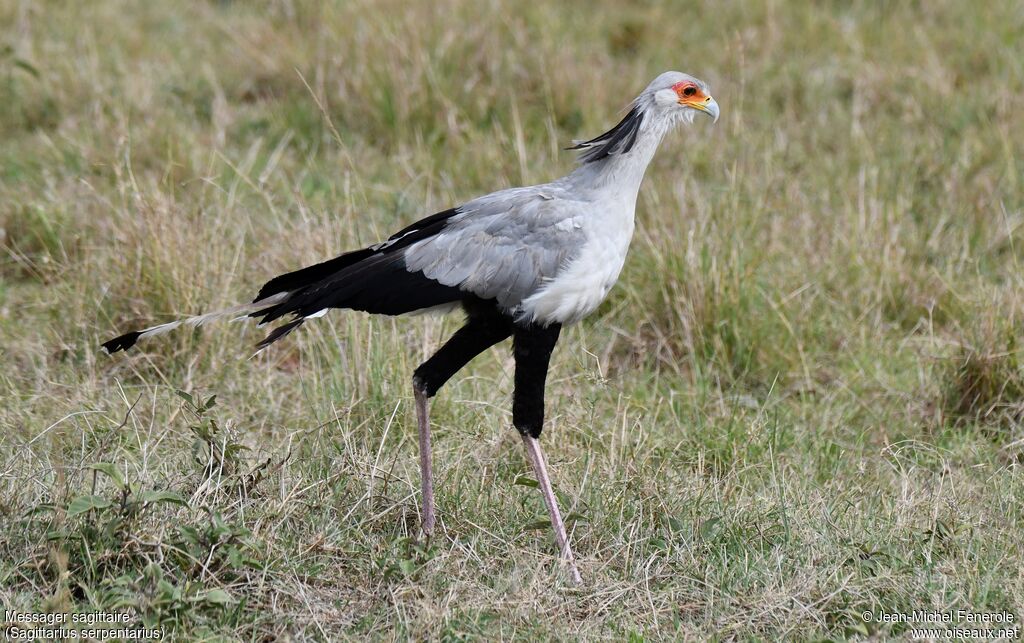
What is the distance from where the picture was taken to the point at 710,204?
5.35 metres

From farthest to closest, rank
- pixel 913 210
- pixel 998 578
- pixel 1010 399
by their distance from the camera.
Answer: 1. pixel 913 210
2. pixel 1010 399
3. pixel 998 578

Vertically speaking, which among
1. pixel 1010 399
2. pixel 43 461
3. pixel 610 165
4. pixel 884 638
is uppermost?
pixel 610 165

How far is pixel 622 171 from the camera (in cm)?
369

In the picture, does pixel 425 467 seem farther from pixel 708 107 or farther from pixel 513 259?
pixel 708 107

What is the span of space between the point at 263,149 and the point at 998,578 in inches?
179

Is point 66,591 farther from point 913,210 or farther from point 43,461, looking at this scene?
point 913,210

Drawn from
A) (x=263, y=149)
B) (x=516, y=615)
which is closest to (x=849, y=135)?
(x=263, y=149)

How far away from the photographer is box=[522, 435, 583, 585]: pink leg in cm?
348

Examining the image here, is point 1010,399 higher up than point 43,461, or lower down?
lower down

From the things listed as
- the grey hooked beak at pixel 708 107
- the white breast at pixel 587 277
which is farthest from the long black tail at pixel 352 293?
the grey hooked beak at pixel 708 107

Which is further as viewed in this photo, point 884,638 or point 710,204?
point 710,204

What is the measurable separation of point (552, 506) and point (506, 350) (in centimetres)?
153

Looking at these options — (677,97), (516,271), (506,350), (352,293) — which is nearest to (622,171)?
(677,97)

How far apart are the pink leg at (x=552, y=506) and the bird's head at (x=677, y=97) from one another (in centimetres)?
114
